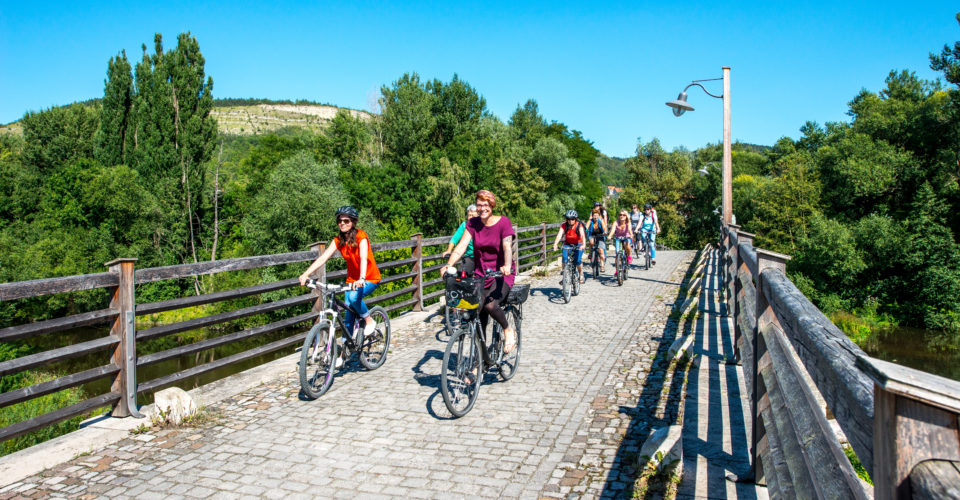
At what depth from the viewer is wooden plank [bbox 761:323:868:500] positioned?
1701 millimetres

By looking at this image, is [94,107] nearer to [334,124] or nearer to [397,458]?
[334,124]

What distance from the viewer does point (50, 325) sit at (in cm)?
501

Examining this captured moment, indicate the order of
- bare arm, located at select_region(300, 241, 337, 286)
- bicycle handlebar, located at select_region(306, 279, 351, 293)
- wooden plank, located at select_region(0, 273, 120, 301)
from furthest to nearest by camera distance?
1. bare arm, located at select_region(300, 241, 337, 286)
2. bicycle handlebar, located at select_region(306, 279, 351, 293)
3. wooden plank, located at select_region(0, 273, 120, 301)

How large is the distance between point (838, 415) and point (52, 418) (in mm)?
5628

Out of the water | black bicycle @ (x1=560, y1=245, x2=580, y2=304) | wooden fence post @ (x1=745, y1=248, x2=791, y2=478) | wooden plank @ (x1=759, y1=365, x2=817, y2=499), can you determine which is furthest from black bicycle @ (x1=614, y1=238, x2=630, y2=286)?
the water

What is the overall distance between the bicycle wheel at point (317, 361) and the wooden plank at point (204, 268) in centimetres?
119

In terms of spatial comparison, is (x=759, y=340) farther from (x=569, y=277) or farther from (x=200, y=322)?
(x=569, y=277)

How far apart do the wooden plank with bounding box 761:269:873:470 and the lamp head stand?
12.4m

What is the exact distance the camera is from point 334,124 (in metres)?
63.9

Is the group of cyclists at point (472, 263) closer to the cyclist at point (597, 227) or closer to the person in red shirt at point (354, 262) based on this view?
the person in red shirt at point (354, 262)

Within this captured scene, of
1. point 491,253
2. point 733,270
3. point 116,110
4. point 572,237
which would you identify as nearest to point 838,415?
point 491,253

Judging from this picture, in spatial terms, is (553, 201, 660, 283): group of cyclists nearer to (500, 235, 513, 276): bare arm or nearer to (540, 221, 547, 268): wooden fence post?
(540, 221, 547, 268): wooden fence post

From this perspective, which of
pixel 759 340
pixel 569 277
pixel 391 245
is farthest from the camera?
pixel 569 277

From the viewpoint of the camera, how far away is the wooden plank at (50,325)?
4675mm
